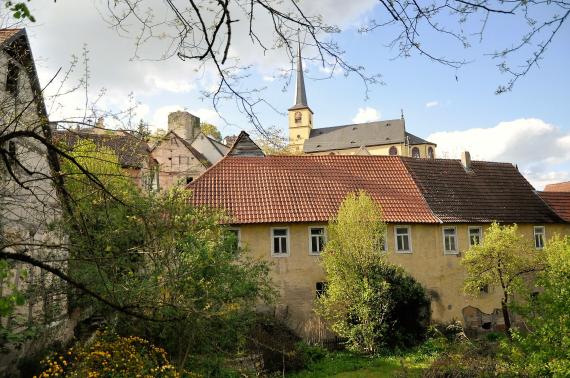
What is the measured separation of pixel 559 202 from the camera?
85.9 feet

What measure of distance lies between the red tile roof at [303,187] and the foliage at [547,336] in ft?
40.3

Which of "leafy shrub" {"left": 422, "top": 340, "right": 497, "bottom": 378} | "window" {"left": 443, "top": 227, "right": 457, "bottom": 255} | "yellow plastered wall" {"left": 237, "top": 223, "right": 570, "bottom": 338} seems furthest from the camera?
"window" {"left": 443, "top": 227, "right": 457, "bottom": 255}

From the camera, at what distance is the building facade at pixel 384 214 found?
2111cm

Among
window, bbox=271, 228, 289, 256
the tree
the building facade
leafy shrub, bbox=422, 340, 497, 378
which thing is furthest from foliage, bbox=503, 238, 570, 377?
window, bbox=271, 228, 289, 256

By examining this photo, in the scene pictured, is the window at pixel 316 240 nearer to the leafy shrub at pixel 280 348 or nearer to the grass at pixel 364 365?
the leafy shrub at pixel 280 348

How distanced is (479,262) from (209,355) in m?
13.9

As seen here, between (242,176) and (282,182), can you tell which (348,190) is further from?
(242,176)

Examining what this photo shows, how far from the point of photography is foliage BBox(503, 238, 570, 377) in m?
8.44

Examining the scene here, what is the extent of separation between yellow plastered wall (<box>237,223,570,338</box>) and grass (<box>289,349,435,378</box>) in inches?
107

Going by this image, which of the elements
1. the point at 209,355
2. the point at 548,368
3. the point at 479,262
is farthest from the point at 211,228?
the point at 479,262

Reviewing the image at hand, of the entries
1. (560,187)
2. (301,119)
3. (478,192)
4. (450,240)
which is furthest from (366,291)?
(301,119)

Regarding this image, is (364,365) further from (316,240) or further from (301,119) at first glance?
(301,119)

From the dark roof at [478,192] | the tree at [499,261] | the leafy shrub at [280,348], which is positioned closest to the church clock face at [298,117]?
the dark roof at [478,192]

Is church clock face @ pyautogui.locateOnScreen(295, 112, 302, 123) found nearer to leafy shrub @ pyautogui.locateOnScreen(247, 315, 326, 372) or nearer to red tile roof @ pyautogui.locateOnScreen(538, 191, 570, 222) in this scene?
red tile roof @ pyautogui.locateOnScreen(538, 191, 570, 222)
